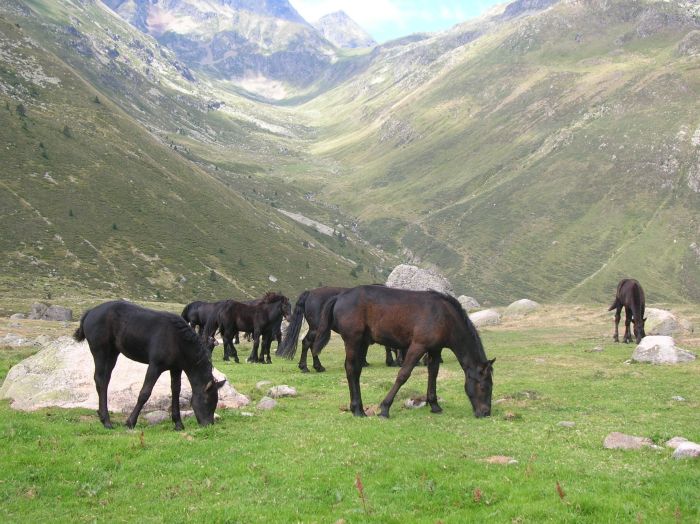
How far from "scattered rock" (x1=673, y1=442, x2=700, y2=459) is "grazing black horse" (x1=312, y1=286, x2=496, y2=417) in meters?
5.90

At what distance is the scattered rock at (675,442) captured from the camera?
13.9 meters

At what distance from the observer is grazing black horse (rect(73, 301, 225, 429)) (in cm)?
1633

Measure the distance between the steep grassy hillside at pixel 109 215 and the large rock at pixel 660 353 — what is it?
80.8 metres

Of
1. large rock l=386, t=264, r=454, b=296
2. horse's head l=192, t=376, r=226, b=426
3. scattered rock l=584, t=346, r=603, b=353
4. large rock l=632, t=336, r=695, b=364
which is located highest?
large rock l=386, t=264, r=454, b=296

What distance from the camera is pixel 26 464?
41.3 ft

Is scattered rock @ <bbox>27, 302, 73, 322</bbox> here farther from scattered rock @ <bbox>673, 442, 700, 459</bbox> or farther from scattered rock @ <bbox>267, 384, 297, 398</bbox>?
scattered rock @ <bbox>673, 442, 700, 459</bbox>

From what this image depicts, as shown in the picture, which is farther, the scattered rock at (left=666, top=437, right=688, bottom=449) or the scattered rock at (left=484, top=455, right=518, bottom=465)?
the scattered rock at (left=666, top=437, right=688, bottom=449)

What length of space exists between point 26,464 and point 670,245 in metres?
203

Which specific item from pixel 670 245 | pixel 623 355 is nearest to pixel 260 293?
pixel 623 355

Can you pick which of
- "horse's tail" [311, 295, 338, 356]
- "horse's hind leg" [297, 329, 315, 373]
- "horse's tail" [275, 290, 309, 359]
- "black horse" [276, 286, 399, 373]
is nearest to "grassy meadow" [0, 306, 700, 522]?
"horse's tail" [311, 295, 338, 356]

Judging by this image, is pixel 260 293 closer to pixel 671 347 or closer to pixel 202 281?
pixel 202 281

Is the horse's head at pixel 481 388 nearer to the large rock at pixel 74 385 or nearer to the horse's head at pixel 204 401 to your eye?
the large rock at pixel 74 385

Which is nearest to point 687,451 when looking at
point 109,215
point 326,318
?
point 326,318

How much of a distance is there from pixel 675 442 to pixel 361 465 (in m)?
7.85
